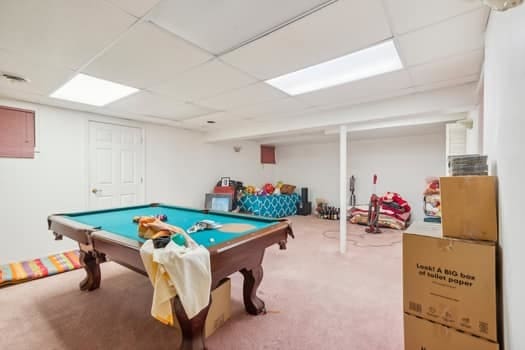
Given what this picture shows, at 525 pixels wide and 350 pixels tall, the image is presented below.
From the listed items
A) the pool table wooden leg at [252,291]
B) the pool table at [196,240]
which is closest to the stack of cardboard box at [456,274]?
the pool table at [196,240]

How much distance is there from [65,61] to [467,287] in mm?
3280

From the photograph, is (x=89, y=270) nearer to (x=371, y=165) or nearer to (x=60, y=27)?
(x=60, y=27)

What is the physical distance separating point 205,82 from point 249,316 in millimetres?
2317

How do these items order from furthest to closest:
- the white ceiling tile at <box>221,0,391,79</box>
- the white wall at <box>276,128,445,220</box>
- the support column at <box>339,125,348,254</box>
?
the white wall at <box>276,128,445,220</box> → the support column at <box>339,125,348,254</box> → the white ceiling tile at <box>221,0,391,79</box>

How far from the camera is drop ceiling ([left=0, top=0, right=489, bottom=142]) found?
146 cm

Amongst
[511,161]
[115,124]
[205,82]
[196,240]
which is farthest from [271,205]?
[511,161]

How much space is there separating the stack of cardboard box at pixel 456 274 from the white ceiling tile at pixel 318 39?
110 cm

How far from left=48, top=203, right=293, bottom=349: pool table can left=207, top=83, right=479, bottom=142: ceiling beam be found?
85.5 inches

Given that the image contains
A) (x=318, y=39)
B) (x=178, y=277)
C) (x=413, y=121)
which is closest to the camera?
(x=178, y=277)

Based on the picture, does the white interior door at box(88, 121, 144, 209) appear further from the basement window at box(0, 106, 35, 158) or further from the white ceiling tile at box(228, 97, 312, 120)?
the white ceiling tile at box(228, 97, 312, 120)

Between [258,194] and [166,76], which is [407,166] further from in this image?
[166,76]

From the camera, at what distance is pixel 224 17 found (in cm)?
153

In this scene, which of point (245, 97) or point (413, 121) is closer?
point (245, 97)

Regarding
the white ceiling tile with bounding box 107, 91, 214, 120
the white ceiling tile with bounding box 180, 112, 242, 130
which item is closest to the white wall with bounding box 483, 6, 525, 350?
the white ceiling tile with bounding box 107, 91, 214, 120
